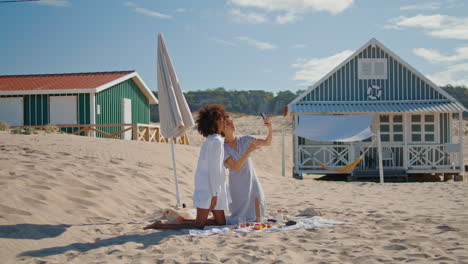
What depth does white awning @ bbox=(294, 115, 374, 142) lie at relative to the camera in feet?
40.8

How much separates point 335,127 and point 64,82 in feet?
38.1

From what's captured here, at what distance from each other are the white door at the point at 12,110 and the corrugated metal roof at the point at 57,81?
0.46 metres

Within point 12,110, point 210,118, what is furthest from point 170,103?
point 12,110

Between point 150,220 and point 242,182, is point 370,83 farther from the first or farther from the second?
point 150,220

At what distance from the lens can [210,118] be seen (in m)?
4.46

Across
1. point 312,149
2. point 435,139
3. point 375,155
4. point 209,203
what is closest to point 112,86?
point 312,149

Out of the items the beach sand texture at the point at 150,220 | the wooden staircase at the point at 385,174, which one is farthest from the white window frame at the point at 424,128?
the beach sand texture at the point at 150,220

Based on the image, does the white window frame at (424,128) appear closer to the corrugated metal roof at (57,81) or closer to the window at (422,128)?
the window at (422,128)

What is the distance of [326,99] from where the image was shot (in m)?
14.7

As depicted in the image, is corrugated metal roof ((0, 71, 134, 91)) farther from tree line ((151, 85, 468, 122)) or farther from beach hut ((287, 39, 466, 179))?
tree line ((151, 85, 468, 122))

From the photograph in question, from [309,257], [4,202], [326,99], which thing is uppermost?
[326,99]

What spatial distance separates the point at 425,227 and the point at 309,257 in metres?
1.78

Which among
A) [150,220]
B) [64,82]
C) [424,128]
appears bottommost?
[150,220]

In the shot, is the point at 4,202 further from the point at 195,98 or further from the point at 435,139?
the point at 195,98
